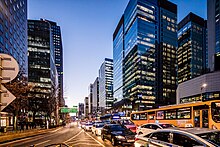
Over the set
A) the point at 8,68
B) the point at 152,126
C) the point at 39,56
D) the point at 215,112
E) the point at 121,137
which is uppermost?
the point at 39,56

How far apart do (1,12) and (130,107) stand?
89.7m

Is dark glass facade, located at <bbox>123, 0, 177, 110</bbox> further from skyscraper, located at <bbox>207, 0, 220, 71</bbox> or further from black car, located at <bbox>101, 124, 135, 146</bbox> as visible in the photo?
black car, located at <bbox>101, 124, 135, 146</bbox>

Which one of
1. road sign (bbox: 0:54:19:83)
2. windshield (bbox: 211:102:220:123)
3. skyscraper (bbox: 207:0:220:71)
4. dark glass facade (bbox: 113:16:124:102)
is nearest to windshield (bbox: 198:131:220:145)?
road sign (bbox: 0:54:19:83)

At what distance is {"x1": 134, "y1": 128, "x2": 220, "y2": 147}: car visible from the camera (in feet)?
21.6

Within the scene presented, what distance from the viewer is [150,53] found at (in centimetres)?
13738

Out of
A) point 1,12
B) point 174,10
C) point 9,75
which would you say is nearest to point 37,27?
point 1,12

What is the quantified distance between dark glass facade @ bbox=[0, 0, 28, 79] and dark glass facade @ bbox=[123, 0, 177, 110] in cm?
6055

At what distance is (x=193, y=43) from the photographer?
179 m

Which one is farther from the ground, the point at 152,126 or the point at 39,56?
the point at 39,56

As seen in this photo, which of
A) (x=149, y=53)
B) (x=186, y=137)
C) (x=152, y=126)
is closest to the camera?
(x=186, y=137)

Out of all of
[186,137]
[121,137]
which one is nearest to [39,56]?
[121,137]

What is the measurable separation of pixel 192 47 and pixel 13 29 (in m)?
134

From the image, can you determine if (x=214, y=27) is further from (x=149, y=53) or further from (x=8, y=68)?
(x=8, y=68)

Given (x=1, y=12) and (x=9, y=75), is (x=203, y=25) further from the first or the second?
(x=9, y=75)
